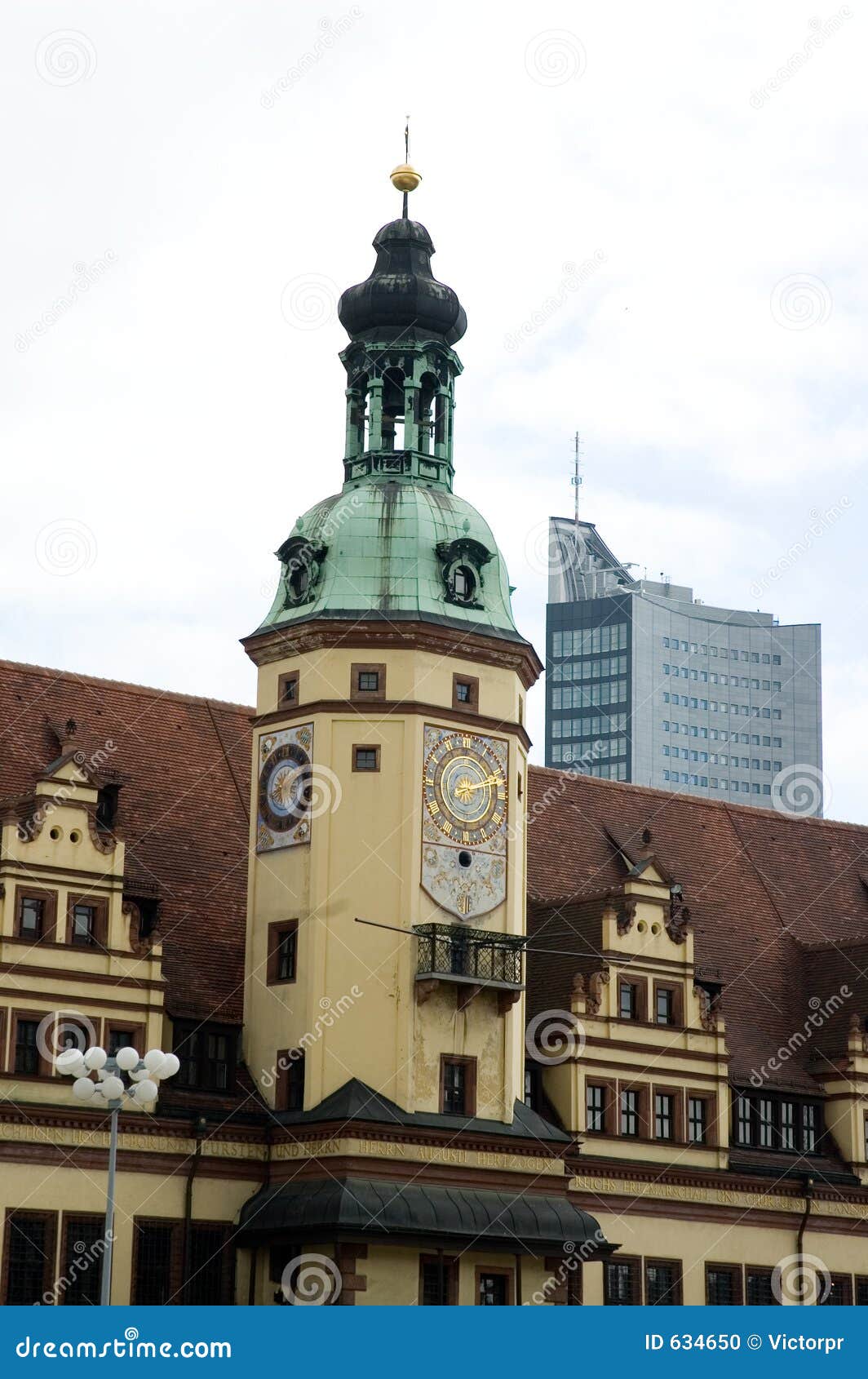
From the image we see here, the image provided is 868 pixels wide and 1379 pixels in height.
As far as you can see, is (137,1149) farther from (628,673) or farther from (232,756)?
(628,673)

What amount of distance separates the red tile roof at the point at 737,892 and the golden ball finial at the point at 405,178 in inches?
570

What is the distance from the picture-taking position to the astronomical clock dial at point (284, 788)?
51.8 m

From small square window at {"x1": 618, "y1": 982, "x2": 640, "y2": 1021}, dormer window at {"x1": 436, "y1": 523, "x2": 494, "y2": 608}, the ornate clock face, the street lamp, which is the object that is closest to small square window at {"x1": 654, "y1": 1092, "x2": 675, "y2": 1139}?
small square window at {"x1": 618, "y1": 982, "x2": 640, "y2": 1021}

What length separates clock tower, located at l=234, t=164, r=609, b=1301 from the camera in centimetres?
5016

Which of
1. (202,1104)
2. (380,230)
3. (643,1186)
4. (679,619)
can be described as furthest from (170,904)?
(679,619)

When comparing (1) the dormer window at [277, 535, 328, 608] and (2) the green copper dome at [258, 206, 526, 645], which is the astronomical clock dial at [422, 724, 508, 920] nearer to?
(2) the green copper dome at [258, 206, 526, 645]

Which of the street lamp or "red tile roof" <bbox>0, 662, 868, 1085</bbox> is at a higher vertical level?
"red tile roof" <bbox>0, 662, 868, 1085</bbox>

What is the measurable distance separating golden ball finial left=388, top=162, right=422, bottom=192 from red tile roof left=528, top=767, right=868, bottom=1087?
47.5 ft

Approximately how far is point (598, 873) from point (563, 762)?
116677mm

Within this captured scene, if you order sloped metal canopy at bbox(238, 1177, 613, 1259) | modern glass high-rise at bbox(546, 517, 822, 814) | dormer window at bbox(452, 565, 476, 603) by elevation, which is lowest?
A: sloped metal canopy at bbox(238, 1177, 613, 1259)

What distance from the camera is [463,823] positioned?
51844 mm

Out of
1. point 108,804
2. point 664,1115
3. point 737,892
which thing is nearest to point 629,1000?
point 664,1115

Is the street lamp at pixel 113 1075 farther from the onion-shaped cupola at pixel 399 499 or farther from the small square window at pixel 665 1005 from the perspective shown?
the small square window at pixel 665 1005

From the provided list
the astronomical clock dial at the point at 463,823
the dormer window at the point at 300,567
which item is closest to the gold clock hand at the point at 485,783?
the astronomical clock dial at the point at 463,823
